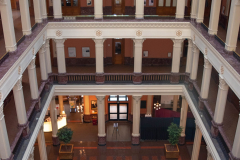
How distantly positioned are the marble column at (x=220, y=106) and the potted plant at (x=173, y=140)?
465 cm

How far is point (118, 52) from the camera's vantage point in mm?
19625

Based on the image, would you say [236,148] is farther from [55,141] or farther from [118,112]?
[118,112]

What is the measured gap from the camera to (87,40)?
19.2m

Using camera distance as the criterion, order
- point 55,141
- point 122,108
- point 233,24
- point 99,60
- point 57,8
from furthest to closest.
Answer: point 122,108
point 55,141
point 99,60
point 57,8
point 233,24

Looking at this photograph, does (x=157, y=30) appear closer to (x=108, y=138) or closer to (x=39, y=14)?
(x=39, y=14)

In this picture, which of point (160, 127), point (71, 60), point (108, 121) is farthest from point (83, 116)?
point (160, 127)

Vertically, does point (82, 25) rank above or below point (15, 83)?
above

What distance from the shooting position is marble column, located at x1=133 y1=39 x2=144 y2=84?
1605cm

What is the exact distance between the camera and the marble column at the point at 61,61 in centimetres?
1620

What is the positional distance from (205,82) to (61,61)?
7.73 metres

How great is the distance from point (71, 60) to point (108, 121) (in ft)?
16.9

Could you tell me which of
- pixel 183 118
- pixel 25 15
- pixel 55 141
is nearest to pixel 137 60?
pixel 183 118

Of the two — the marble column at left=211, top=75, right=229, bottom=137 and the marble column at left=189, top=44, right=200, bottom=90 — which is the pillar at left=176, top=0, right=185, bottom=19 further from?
the marble column at left=211, top=75, right=229, bottom=137

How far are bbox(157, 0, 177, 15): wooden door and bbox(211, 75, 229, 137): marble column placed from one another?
796 centimetres
